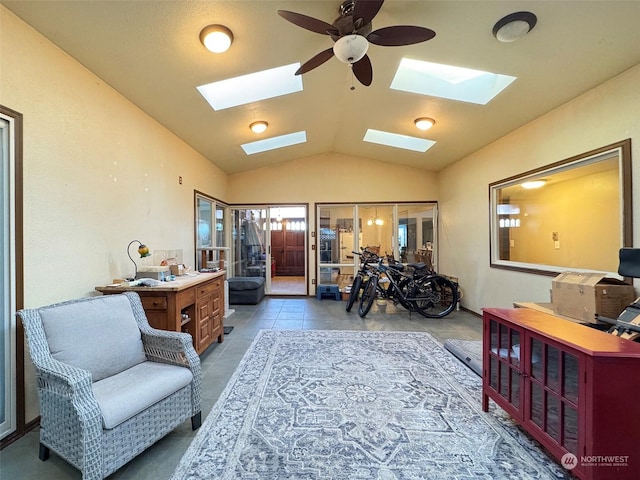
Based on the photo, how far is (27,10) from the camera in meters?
1.72

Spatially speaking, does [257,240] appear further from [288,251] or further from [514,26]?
[514,26]

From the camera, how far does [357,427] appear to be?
5.90 feet

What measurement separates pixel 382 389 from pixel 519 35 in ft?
10.1

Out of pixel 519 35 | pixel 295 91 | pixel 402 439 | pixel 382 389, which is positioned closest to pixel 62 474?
pixel 402 439

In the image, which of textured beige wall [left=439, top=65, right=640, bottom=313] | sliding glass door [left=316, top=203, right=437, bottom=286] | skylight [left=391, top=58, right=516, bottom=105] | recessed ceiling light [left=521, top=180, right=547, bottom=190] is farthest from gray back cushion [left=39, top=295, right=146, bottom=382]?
recessed ceiling light [left=521, top=180, right=547, bottom=190]

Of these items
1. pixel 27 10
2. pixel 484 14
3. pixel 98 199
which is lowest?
pixel 98 199

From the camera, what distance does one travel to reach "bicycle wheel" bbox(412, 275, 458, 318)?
4.55 m

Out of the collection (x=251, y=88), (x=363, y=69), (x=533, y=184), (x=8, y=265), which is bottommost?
(x=8, y=265)

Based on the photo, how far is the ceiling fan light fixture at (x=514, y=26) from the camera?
1.94 meters

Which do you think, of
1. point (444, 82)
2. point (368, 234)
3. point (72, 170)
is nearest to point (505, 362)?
point (444, 82)

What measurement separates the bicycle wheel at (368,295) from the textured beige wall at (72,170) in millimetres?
3218

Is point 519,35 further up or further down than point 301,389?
further up

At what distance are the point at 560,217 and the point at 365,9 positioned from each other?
13.5 feet

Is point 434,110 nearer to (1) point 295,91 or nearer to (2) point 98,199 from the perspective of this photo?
(1) point 295,91
